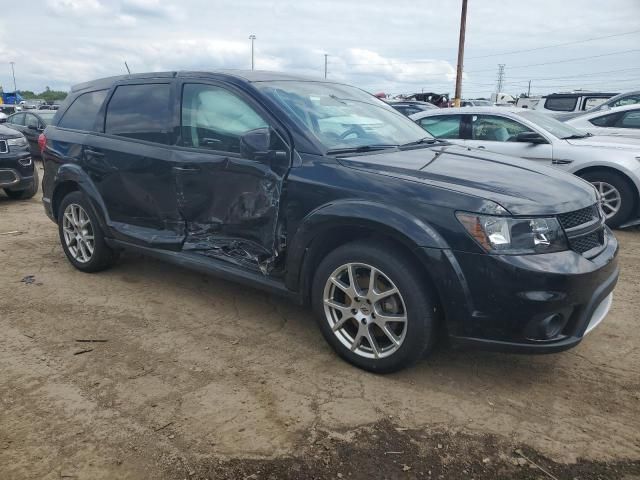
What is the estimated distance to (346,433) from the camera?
8.57 ft

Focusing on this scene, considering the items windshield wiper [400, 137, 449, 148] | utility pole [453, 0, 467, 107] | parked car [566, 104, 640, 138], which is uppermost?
utility pole [453, 0, 467, 107]

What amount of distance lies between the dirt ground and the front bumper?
39 centimetres

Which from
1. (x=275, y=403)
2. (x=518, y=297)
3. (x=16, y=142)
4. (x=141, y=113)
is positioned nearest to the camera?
(x=518, y=297)

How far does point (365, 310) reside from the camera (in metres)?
3.09

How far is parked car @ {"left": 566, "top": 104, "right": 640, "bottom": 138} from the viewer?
8.50 m

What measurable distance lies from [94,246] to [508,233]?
3.68 meters

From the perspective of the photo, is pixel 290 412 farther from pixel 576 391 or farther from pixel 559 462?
pixel 576 391

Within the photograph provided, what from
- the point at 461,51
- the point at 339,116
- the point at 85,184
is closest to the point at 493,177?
the point at 339,116

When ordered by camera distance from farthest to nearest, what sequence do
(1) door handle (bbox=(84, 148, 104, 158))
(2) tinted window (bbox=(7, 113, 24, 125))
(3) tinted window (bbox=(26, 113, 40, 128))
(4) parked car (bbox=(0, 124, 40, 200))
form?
(2) tinted window (bbox=(7, 113, 24, 125)) → (3) tinted window (bbox=(26, 113, 40, 128)) → (4) parked car (bbox=(0, 124, 40, 200)) → (1) door handle (bbox=(84, 148, 104, 158))

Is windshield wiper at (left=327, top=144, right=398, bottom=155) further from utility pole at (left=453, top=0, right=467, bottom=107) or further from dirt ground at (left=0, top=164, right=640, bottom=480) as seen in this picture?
utility pole at (left=453, top=0, right=467, bottom=107)

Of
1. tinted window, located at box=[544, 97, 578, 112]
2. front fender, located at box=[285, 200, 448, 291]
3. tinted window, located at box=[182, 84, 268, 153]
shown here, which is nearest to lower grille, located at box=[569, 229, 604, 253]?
front fender, located at box=[285, 200, 448, 291]

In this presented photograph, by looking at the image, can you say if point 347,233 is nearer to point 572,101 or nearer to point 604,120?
point 604,120

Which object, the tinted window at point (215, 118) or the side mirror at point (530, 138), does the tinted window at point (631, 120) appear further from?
the tinted window at point (215, 118)

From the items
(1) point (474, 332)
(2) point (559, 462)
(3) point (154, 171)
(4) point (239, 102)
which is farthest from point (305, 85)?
(2) point (559, 462)
